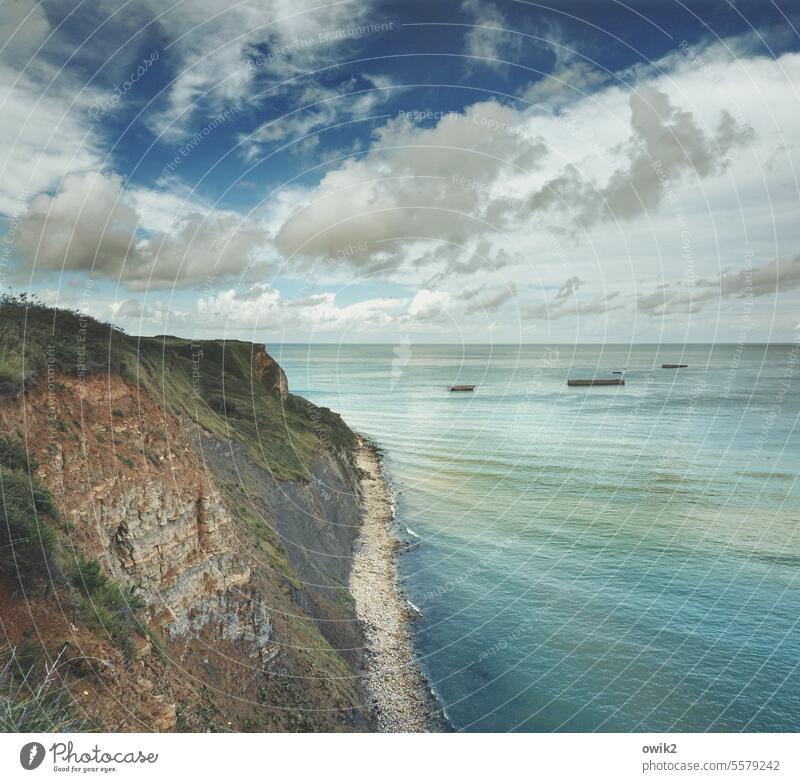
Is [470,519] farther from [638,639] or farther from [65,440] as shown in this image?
[65,440]

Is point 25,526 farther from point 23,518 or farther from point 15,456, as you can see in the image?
point 15,456

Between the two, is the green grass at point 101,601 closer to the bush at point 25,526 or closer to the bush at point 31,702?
the bush at point 25,526

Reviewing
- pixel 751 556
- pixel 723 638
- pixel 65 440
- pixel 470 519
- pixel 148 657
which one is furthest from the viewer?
pixel 470 519

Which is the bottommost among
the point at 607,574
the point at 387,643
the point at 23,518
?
the point at 387,643

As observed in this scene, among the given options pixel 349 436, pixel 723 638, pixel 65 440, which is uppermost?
pixel 65 440

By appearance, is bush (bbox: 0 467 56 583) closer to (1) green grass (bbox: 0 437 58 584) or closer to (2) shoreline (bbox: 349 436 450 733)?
(1) green grass (bbox: 0 437 58 584)
